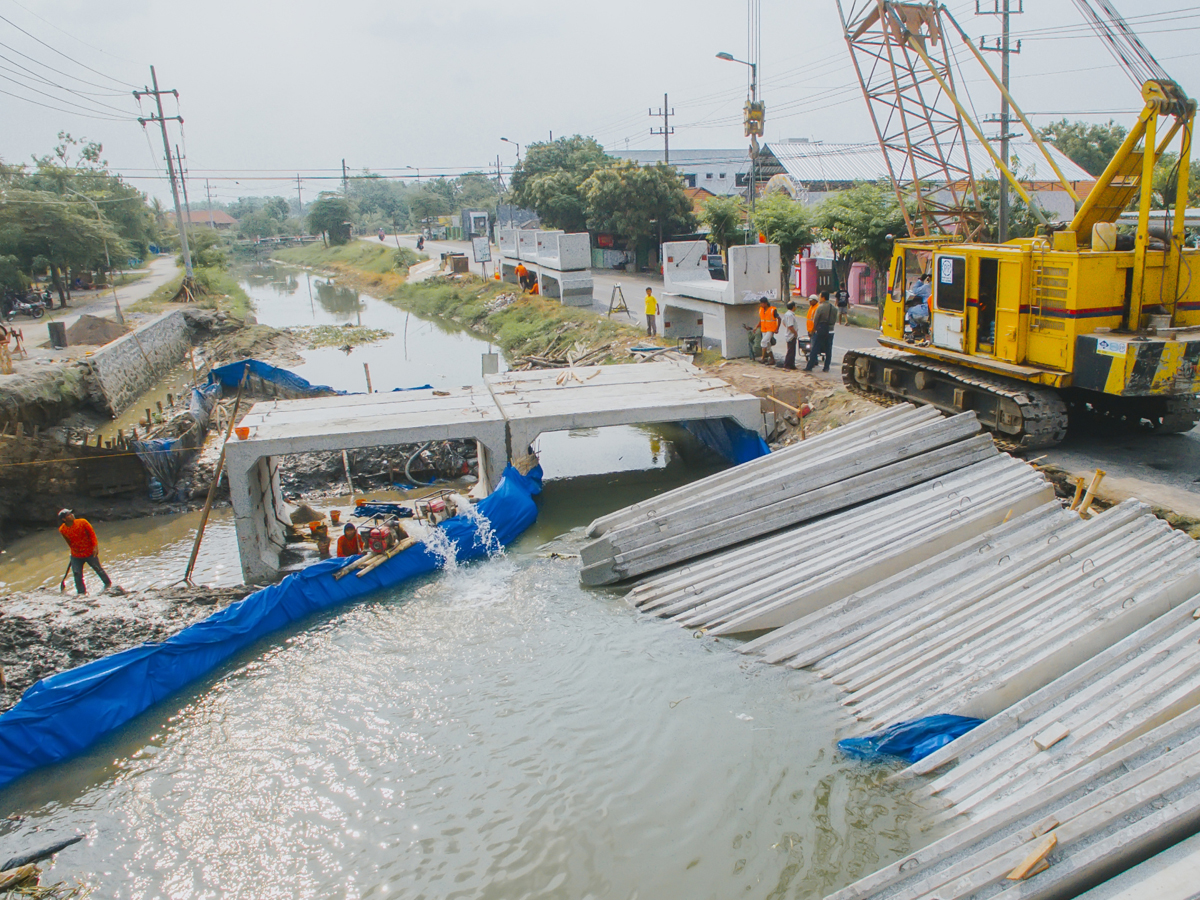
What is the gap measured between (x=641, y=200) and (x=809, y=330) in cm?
2578

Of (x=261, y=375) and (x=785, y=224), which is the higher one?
(x=785, y=224)

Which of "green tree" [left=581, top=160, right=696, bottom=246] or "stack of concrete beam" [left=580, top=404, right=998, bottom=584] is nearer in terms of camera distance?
"stack of concrete beam" [left=580, top=404, right=998, bottom=584]

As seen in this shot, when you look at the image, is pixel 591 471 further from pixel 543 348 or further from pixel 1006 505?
pixel 543 348

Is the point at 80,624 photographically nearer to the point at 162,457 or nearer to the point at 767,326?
the point at 162,457

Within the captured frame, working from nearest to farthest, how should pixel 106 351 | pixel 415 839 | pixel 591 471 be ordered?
1. pixel 415 839
2. pixel 591 471
3. pixel 106 351

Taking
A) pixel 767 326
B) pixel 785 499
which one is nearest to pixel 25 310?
pixel 767 326

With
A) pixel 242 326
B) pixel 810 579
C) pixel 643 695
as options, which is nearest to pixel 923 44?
pixel 810 579

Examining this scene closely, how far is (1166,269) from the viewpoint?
11578mm

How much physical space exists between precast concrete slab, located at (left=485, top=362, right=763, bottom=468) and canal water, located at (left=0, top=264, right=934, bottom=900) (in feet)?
15.4

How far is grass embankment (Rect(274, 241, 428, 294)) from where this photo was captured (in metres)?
62.7

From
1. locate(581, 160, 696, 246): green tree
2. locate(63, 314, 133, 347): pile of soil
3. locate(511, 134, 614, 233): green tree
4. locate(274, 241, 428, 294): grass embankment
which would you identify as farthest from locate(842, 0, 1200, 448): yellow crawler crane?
locate(274, 241, 428, 294): grass embankment

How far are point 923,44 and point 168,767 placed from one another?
67.3 feet

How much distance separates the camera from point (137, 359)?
30.0 meters

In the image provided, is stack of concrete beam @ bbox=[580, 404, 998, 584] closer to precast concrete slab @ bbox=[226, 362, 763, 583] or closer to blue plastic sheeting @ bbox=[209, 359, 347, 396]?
precast concrete slab @ bbox=[226, 362, 763, 583]
